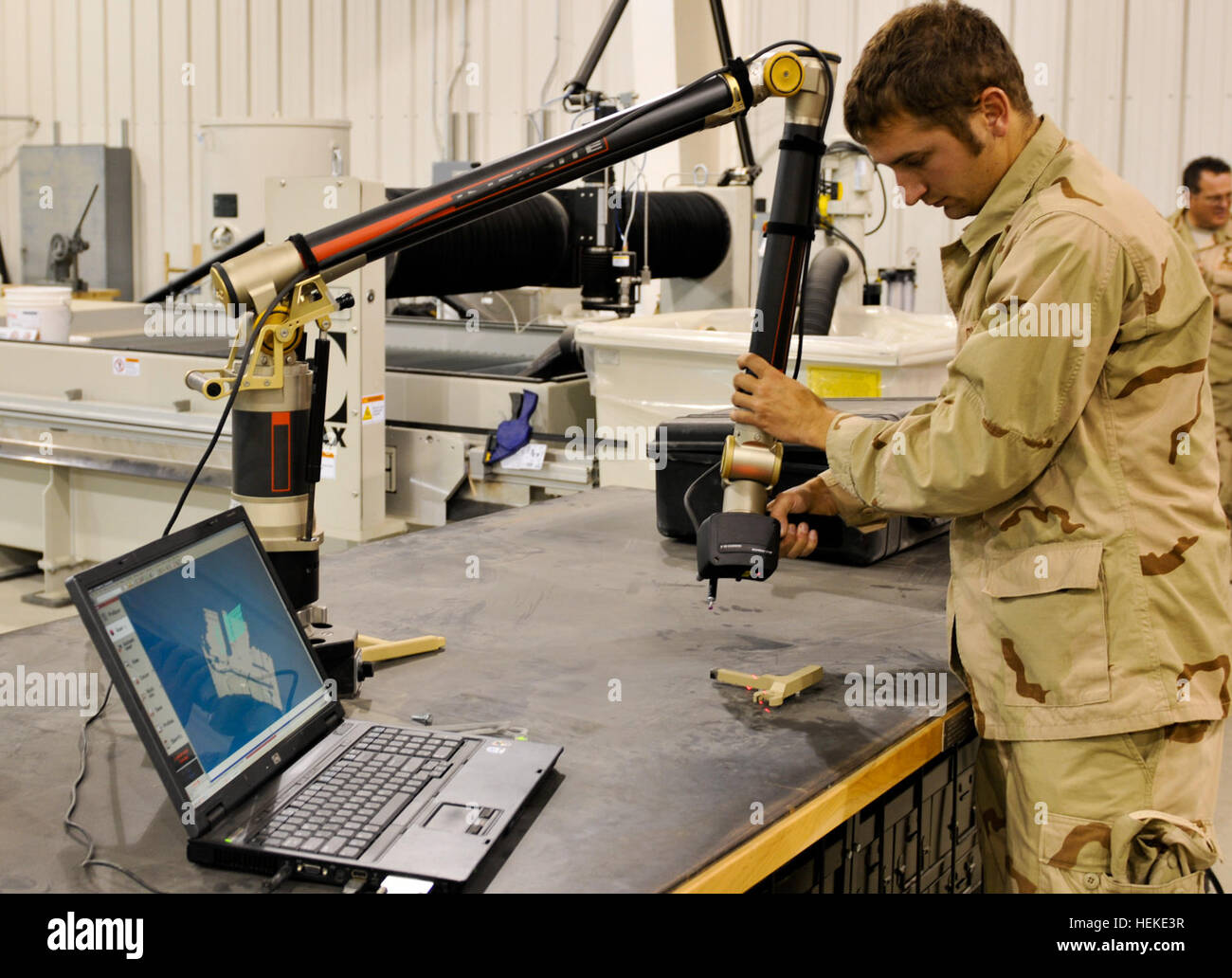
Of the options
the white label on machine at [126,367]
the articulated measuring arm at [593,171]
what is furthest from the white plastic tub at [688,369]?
the white label on machine at [126,367]

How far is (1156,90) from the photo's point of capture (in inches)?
209

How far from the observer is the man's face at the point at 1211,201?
416 centimetres

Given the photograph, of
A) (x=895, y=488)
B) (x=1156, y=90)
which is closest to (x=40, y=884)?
(x=895, y=488)

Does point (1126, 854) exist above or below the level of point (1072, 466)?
below

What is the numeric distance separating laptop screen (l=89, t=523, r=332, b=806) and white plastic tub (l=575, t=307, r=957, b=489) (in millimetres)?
1423

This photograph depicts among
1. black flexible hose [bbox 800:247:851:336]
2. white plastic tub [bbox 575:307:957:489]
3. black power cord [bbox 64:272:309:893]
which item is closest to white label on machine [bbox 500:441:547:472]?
white plastic tub [bbox 575:307:957:489]

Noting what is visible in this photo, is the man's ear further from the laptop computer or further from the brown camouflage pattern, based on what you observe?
the laptop computer

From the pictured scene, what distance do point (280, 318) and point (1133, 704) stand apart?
907 mm

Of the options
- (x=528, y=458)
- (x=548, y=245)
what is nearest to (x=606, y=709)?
(x=528, y=458)

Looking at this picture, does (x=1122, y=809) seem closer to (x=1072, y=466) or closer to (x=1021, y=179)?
(x=1072, y=466)

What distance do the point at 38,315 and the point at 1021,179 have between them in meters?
3.25

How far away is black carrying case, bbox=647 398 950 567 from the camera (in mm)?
1906

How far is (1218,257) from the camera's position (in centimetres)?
392
